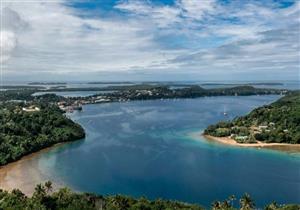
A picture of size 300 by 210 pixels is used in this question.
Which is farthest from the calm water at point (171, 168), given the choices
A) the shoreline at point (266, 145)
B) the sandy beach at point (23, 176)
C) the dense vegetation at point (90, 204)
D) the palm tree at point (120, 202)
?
the palm tree at point (120, 202)

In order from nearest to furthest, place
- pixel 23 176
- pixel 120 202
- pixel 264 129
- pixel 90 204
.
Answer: pixel 120 202 → pixel 90 204 → pixel 23 176 → pixel 264 129

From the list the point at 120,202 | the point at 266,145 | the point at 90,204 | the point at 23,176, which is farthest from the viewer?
the point at 266,145

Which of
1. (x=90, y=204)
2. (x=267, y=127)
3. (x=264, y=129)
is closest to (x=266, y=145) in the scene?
(x=264, y=129)

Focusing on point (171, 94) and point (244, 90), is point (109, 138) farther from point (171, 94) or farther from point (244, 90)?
point (244, 90)

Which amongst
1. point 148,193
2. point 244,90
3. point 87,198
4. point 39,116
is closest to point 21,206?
point 87,198

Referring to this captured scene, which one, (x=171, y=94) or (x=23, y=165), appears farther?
(x=171, y=94)

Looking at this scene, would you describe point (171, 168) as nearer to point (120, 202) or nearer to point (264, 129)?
point (120, 202)

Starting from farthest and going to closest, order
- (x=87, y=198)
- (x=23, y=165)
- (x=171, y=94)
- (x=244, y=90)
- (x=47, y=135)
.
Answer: (x=244, y=90), (x=171, y=94), (x=47, y=135), (x=23, y=165), (x=87, y=198)

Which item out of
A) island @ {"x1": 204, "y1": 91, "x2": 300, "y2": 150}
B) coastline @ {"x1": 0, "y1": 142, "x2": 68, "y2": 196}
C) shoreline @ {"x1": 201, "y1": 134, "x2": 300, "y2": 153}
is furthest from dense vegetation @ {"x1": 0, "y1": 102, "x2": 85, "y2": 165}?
island @ {"x1": 204, "y1": 91, "x2": 300, "y2": 150}
